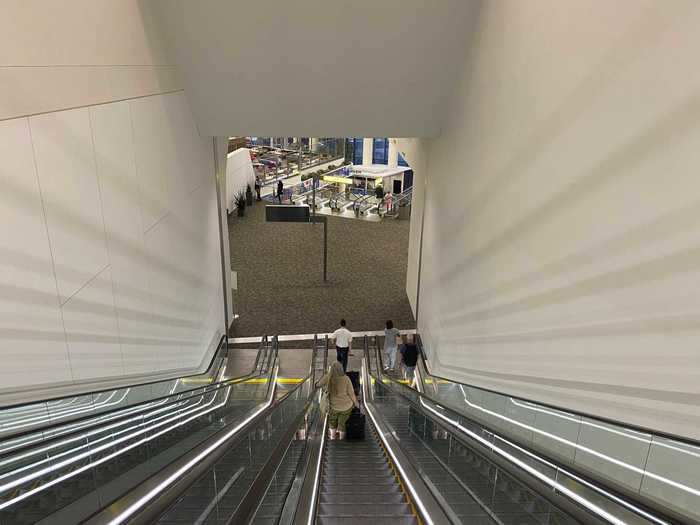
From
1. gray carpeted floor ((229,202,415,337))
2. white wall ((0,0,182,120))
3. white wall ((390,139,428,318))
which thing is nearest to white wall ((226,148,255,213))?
gray carpeted floor ((229,202,415,337))

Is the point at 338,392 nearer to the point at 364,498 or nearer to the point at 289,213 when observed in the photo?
the point at 364,498

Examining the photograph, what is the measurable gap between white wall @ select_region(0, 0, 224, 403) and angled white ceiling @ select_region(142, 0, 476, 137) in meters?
0.58

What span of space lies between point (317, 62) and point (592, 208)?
17.2ft

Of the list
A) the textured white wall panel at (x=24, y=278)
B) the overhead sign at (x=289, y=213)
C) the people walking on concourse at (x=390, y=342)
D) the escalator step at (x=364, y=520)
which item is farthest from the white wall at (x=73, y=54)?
the overhead sign at (x=289, y=213)

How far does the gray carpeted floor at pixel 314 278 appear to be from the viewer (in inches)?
451

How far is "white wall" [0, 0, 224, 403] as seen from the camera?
349cm

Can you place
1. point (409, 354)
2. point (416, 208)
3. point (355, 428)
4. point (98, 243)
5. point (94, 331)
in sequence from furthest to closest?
point (416, 208), point (409, 354), point (355, 428), point (98, 243), point (94, 331)

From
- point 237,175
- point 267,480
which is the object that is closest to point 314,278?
point 237,175

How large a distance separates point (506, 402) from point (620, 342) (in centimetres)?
119

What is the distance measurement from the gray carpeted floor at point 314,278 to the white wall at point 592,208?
5692 mm

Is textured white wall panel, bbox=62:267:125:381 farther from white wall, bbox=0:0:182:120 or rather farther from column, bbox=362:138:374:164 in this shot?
column, bbox=362:138:374:164

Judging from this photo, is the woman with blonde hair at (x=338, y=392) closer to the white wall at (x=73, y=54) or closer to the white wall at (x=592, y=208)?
the white wall at (x=592, y=208)

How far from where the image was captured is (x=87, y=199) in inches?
180

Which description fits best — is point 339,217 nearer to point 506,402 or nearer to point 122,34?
point 122,34
